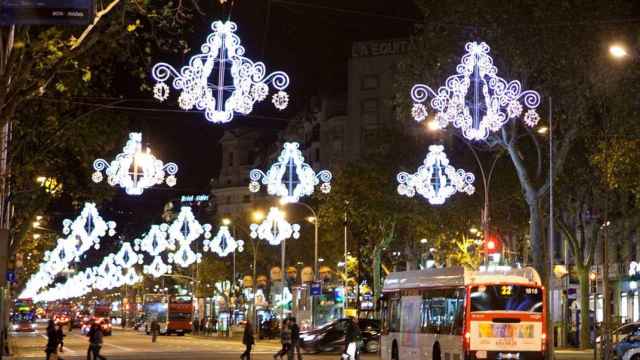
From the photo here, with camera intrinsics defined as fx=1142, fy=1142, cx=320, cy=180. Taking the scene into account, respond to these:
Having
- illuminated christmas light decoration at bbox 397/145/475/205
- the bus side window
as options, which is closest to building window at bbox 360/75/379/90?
illuminated christmas light decoration at bbox 397/145/475/205

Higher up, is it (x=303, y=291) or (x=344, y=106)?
(x=344, y=106)

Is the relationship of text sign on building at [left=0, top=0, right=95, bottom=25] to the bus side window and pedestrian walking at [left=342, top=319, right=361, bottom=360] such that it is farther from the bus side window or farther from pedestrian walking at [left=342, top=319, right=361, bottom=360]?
pedestrian walking at [left=342, top=319, right=361, bottom=360]

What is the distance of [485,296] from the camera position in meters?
30.9

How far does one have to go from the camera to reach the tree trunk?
192 ft

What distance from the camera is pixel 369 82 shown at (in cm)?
11169

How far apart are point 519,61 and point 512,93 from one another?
4.70 m

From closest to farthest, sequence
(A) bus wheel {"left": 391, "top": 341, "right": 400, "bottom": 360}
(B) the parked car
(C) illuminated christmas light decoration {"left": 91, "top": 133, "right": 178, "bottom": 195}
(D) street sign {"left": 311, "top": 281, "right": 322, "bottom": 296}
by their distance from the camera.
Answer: (C) illuminated christmas light decoration {"left": 91, "top": 133, "right": 178, "bottom": 195} → (A) bus wheel {"left": 391, "top": 341, "right": 400, "bottom": 360} → (D) street sign {"left": 311, "top": 281, "right": 322, "bottom": 296} → (B) the parked car

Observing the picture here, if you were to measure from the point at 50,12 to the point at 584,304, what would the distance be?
47.3 meters

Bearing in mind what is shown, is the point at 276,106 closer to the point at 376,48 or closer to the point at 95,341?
the point at 95,341

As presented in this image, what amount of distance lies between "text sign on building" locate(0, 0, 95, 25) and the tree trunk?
46615mm

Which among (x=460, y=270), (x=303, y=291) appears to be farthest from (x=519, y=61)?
(x=303, y=291)

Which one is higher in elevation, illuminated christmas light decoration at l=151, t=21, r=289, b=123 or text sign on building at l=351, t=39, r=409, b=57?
text sign on building at l=351, t=39, r=409, b=57

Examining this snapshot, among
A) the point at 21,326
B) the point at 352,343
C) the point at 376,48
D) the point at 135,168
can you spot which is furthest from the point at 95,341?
the point at 376,48

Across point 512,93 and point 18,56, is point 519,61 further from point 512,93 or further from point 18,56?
point 18,56
